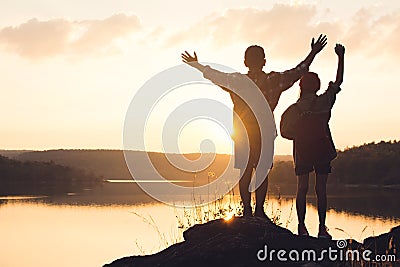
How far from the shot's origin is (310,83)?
19.4ft

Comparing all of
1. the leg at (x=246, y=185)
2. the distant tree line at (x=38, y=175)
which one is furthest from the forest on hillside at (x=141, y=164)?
the leg at (x=246, y=185)

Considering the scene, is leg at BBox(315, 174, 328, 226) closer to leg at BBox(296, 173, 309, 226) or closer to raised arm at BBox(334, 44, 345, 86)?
leg at BBox(296, 173, 309, 226)

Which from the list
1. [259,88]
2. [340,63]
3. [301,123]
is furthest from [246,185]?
[340,63]

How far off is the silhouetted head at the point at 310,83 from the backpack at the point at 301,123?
14 centimetres

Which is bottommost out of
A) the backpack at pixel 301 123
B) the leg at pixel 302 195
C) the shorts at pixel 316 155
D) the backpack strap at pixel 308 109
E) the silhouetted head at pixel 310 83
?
the leg at pixel 302 195

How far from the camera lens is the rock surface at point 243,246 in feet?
15.9

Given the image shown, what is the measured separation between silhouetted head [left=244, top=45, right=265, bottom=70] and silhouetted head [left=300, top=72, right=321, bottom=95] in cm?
47

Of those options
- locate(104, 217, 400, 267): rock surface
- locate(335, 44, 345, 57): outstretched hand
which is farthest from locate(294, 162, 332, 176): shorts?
locate(335, 44, 345, 57): outstretched hand

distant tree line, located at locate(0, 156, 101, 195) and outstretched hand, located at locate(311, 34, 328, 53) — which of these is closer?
outstretched hand, located at locate(311, 34, 328, 53)

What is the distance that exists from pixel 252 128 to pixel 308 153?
65cm

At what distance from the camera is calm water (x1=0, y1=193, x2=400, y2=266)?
1969cm

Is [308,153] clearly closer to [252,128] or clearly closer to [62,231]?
[252,128]

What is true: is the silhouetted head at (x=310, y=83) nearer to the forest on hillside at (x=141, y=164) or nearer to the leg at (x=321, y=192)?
the leg at (x=321, y=192)

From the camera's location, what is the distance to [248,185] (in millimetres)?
6211
